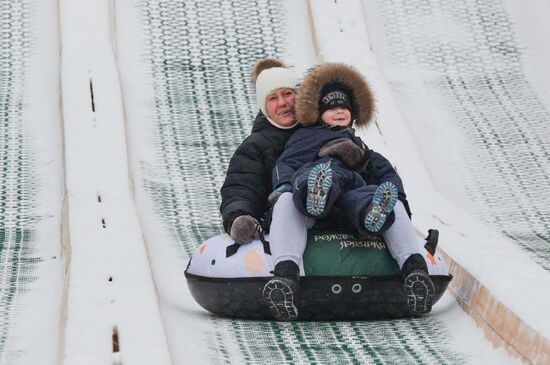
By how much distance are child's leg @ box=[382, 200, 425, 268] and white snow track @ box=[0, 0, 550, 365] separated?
207mm

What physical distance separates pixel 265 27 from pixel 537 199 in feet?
7.07

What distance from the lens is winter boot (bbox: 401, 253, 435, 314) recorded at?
3549 mm

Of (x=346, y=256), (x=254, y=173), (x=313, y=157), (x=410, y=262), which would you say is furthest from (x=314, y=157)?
(x=410, y=262)

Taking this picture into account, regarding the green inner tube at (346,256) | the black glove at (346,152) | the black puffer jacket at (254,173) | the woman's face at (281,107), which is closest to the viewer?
the green inner tube at (346,256)

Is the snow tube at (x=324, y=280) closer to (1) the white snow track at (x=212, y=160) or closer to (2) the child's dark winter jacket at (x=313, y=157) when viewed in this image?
(1) the white snow track at (x=212, y=160)

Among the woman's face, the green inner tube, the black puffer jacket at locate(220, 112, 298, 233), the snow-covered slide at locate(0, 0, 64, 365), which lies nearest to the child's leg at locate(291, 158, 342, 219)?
the green inner tube

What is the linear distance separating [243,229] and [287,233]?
0.19m

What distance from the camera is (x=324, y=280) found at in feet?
11.9

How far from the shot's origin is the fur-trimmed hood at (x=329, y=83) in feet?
12.7

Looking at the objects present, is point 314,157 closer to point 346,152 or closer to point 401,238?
point 346,152

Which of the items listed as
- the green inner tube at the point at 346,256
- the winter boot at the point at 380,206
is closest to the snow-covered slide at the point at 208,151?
the green inner tube at the point at 346,256

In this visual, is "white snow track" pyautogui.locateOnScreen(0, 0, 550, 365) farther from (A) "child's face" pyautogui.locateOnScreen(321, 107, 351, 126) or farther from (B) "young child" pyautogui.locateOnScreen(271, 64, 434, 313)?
(A) "child's face" pyautogui.locateOnScreen(321, 107, 351, 126)

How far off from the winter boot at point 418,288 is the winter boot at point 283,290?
0.98ft

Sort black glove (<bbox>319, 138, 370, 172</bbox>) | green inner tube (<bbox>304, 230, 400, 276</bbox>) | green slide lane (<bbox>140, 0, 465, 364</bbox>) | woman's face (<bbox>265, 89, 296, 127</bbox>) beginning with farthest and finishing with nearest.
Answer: woman's face (<bbox>265, 89, 296, 127</bbox>) → black glove (<bbox>319, 138, 370, 172</bbox>) → green inner tube (<bbox>304, 230, 400, 276</bbox>) → green slide lane (<bbox>140, 0, 465, 364</bbox>)
